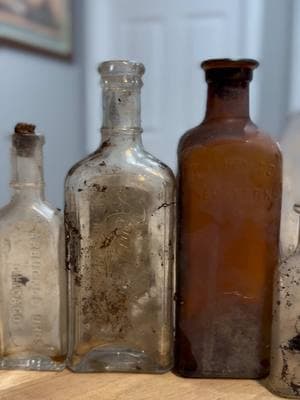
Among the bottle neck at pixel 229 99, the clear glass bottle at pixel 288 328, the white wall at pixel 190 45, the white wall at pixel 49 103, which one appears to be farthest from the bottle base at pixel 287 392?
the white wall at pixel 190 45

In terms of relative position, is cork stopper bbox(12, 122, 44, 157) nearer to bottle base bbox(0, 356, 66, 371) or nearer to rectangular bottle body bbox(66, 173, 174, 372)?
rectangular bottle body bbox(66, 173, 174, 372)

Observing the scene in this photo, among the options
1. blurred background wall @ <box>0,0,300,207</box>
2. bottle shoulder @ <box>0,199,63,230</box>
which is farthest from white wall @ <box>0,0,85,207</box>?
bottle shoulder @ <box>0,199,63,230</box>

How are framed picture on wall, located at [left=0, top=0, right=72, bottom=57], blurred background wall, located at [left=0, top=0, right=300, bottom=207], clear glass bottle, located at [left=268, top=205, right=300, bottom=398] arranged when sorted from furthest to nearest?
blurred background wall, located at [left=0, top=0, right=300, bottom=207] → framed picture on wall, located at [left=0, top=0, right=72, bottom=57] → clear glass bottle, located at [left=268, top=205, right=300, bottom=398]

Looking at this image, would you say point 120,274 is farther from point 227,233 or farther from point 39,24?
point 39,24

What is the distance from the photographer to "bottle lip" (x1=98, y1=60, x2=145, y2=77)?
411 millimetres

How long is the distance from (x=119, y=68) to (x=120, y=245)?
154mm

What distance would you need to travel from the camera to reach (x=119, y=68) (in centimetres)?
41

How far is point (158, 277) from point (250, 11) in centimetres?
133

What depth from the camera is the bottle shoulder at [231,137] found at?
41 cm

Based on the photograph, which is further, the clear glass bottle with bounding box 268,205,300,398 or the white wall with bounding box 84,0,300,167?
the white wall with bounding box 84,0,300,167

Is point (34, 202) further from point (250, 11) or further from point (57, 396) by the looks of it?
point (250, 11)

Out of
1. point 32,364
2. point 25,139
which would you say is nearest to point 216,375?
point 32,364

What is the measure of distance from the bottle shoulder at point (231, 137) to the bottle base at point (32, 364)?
226 millimetres

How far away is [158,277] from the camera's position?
431 millimetres
